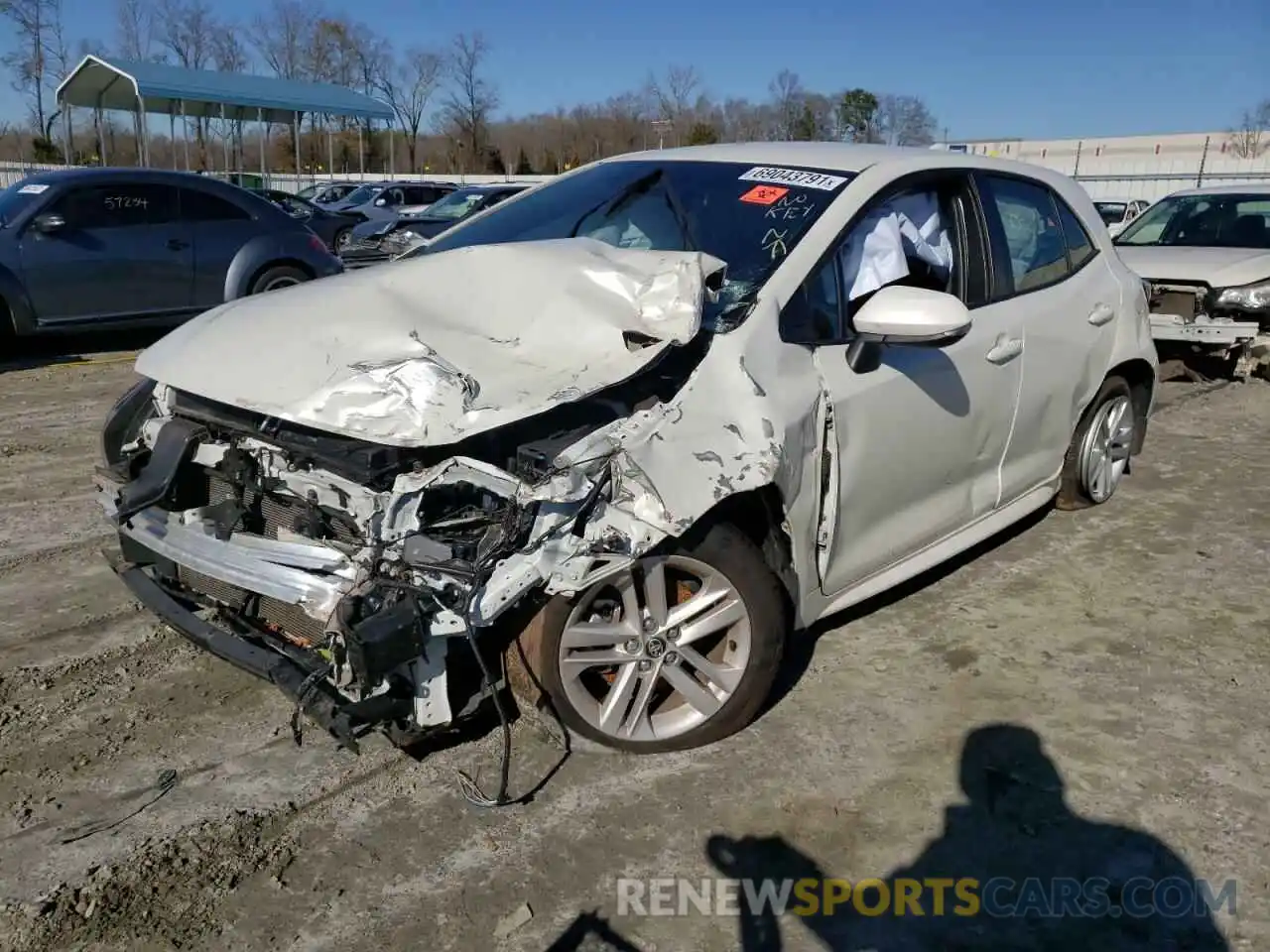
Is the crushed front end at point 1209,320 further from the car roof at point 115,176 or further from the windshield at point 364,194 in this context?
the windshield at point 364,194

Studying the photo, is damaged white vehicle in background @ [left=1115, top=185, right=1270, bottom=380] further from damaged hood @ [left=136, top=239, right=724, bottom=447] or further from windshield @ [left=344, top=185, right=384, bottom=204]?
windshield @ [left=344, top=185, right=384, bottom=204]

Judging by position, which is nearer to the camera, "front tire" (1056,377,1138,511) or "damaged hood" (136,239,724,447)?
"damaged hood" (136,239,724,447)

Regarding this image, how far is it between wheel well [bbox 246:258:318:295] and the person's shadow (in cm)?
851

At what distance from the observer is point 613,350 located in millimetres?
3018

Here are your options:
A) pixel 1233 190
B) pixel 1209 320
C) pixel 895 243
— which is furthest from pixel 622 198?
pixel 1233 190

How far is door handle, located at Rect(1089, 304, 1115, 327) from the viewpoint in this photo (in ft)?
15.4

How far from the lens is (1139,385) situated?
5.38 metres

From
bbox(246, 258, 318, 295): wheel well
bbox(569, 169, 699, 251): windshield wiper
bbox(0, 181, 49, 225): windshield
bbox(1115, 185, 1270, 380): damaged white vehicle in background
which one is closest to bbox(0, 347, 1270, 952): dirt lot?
bbox(569, 169, 699, 251): windshield wiper

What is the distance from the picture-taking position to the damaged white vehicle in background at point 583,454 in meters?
2.68

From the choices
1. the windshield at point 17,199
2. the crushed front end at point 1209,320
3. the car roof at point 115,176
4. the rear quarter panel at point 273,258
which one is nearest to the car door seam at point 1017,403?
the crushed front end at point 1209,320

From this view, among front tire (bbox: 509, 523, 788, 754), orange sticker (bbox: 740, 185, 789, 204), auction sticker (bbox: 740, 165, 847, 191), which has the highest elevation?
auction sticker (bbox: 740, 165, 847, 191)

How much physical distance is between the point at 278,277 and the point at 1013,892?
29.9 ft

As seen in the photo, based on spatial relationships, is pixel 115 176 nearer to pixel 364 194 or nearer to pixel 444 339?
pixel 444 339

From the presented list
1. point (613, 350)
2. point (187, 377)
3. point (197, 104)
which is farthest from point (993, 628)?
point (197, 104)
